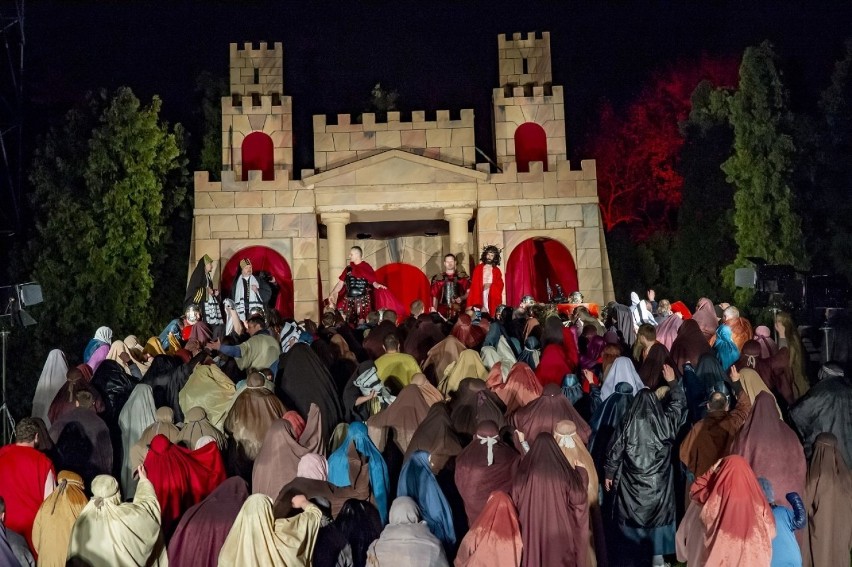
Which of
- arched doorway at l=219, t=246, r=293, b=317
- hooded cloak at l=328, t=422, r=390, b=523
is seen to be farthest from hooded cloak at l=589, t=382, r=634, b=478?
arched doorway at l=219, t=246, r=293, b=317

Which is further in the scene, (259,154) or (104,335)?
(259,154)

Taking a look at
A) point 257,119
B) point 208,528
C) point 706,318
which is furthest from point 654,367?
point 257,119

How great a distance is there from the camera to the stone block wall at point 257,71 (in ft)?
95.1

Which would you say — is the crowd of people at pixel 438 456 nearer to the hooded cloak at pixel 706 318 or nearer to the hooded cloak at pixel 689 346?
the hooded cloak at pixel 689 346

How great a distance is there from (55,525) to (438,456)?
3629mm

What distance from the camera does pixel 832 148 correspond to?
87.2 ft

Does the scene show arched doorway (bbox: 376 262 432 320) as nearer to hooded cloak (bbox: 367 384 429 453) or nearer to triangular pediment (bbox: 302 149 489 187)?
triangular pediment (bbox: 302 149 489 187)

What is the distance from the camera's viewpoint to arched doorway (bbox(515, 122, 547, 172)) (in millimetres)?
28547

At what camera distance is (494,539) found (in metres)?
10.4

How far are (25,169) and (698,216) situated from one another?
17.5m

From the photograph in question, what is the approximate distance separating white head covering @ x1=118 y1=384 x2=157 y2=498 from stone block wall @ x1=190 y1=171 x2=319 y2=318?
1247 centimetres

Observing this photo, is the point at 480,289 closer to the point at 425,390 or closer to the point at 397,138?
the point at 397,138

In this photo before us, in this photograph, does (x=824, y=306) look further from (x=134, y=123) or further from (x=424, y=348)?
(x=134, y=123)

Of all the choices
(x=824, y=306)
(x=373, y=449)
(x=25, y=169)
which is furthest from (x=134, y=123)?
(x=373, y=449)
